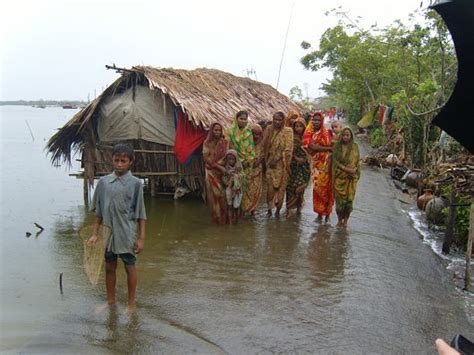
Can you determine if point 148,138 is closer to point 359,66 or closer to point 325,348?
point 325,348

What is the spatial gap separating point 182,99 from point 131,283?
5.21 metres

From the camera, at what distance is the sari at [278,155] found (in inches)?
303

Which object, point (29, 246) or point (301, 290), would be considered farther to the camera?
point (29, 246)

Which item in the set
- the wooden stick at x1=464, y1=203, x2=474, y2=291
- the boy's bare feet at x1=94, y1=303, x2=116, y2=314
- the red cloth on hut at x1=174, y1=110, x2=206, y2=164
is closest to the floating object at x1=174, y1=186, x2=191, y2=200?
the red cloth on hut at x1=174, y1=110, x2=206, y2=164

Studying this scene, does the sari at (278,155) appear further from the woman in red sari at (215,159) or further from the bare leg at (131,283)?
the bare leg at (131,283)

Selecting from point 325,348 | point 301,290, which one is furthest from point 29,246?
point 325,348

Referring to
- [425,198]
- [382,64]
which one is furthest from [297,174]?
[382,64]

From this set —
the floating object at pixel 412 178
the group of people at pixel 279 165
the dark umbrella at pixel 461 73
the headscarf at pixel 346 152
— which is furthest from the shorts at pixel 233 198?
the floating object at pixel 412 178

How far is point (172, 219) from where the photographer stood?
8234mm

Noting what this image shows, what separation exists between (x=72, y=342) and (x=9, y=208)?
6646 mm

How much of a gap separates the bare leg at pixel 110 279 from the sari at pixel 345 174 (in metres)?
4.18

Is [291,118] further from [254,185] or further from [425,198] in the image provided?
[425,198]

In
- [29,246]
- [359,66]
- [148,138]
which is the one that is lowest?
[29,246]

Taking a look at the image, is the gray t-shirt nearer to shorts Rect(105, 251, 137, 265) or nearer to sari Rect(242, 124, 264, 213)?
shorts Rect(105, 251, 137, 265)
